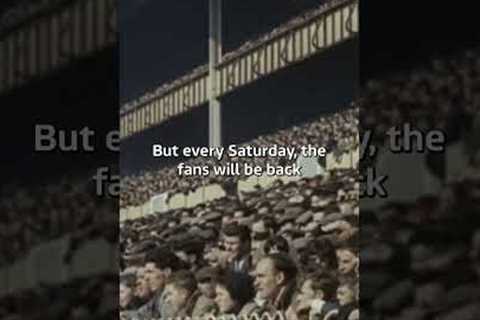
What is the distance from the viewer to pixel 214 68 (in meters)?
3.86

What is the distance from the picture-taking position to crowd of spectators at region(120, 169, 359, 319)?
151 inches

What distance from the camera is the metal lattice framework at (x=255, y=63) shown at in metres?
3.84

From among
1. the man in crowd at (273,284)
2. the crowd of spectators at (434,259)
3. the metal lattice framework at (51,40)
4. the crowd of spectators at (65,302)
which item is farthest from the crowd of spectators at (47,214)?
the crowd of spectators at (434,259)

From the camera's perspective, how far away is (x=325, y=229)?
3916 mm

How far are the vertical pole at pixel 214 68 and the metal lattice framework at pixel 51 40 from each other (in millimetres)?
328

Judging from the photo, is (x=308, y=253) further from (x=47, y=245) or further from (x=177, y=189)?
(x=47, y=245)

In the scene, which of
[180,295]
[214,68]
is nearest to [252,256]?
[180,295]

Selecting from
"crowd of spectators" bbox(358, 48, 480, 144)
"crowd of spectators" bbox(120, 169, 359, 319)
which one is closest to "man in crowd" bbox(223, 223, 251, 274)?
"crowd of spectators" bbox(120, 169, 359, 319)

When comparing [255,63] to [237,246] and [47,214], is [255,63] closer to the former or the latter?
[237,246]

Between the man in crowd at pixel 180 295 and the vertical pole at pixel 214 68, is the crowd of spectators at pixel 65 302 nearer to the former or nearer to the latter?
the man in crowd at pixel 180 295

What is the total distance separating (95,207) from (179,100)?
434 mm

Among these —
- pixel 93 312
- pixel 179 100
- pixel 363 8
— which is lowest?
pixel 93 312

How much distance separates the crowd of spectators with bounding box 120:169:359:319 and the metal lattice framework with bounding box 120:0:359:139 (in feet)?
1.01

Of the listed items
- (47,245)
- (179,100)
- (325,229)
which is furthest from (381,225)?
(47,245)
